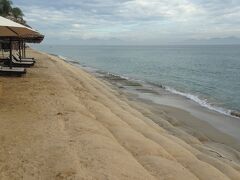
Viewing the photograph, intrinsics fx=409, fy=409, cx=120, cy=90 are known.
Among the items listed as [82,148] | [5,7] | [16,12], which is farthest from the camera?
[16,12]

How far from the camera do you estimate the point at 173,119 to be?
52.7 ft

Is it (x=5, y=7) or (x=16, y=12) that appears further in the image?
(x=16, y=12)

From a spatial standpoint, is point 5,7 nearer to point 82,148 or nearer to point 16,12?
point 16,12

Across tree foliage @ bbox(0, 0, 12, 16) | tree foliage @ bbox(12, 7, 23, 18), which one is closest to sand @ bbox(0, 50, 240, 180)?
tree foliage @ bbox(0, 0, 12, 16)

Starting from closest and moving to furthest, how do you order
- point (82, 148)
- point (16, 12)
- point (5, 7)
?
point (82, 148)
point (5, 7)
point (16, 12)

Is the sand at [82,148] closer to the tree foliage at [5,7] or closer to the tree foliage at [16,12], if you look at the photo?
the tree foliage at [5,7]

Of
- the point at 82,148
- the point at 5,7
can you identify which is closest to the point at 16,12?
the point at 5,7

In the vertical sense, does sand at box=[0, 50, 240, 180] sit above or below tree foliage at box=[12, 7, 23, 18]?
below

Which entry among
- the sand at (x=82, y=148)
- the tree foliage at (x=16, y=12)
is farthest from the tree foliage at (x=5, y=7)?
the sand at (x=82, y=148)

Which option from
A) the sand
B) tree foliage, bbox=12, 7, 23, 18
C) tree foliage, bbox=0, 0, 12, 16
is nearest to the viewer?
the sand

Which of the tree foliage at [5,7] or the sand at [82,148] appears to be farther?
the tree foliage at [5,7]

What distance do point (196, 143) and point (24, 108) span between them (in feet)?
16.4

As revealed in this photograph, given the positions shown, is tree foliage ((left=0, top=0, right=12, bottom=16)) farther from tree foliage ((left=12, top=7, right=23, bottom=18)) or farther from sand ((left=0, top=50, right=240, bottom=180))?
sand ((left=0, top=50, right=240, bottom=180))

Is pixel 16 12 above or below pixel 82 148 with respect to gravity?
above
